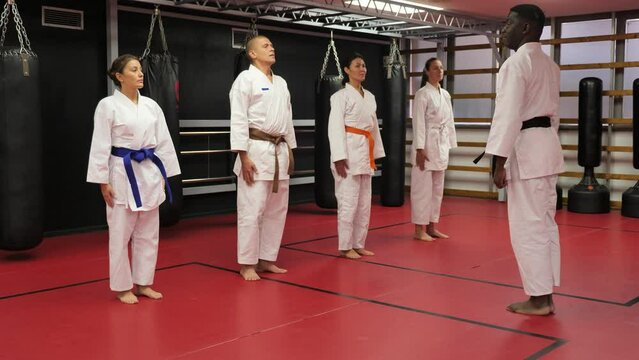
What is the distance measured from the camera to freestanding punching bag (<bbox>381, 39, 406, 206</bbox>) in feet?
24.8

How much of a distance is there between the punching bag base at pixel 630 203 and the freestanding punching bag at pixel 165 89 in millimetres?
4901

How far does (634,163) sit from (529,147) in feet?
15.0

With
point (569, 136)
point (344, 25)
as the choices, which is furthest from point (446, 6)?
point (569, 136)

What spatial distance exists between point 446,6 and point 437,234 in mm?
2920

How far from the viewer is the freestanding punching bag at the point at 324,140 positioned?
712 cm

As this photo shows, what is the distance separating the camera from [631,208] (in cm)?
728

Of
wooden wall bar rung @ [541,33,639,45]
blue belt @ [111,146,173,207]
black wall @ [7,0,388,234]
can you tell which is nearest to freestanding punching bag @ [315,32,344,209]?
black wall @ [7,0,388,234]

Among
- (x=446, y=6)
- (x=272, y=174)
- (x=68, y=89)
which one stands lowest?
(x=272, y=174)

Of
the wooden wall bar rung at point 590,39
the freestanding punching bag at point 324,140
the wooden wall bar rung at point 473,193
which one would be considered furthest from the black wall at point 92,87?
the wooden wall bar rung at point 590,39

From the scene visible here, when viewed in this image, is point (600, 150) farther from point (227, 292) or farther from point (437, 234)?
point (227, 292)

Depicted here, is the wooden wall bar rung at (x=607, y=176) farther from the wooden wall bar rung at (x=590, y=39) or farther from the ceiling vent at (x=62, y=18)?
the ceiling vent at (x=62, y=18)

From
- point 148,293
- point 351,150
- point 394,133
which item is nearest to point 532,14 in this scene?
point 351,150

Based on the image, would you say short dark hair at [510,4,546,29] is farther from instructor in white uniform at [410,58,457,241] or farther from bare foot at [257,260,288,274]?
bare foot at [257,260,288,274]

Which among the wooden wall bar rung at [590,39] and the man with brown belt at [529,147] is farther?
the wooden wall bar rung at [590,39]
